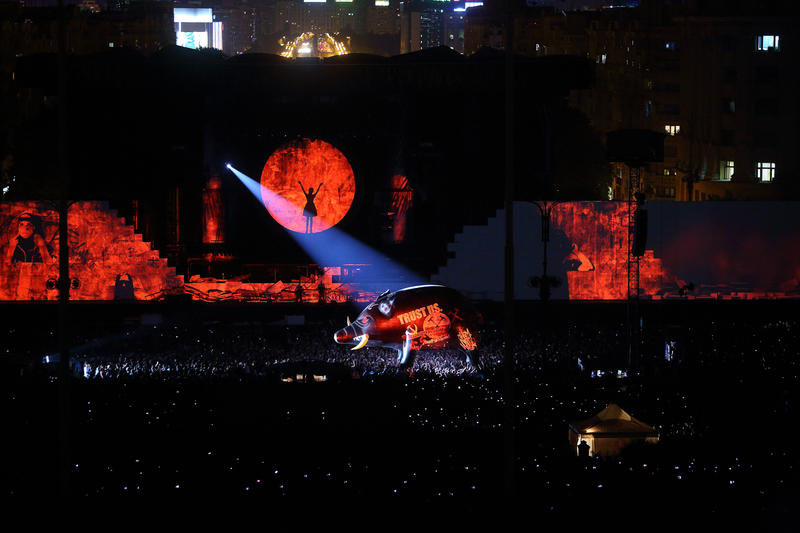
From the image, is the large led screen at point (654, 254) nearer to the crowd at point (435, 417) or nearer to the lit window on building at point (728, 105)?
the crowd at point (435, 417)

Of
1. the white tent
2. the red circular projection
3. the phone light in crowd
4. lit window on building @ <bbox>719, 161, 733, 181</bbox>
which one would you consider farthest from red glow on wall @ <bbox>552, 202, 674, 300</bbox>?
lit window on building @ <bbox>719, 161, 733, 181</bbox>

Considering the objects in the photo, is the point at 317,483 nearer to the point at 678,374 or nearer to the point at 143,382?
the point at 143,382

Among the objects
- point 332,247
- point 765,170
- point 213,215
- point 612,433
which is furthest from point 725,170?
point 612,433

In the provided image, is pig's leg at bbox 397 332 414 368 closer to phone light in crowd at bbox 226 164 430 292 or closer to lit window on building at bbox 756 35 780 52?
phone light in crowd at bbox 226 164 430 292

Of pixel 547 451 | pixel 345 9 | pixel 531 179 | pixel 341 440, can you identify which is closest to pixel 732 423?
pixel 547 451

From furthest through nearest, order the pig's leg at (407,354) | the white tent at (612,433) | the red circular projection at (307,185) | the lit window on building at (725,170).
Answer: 1. the lit window on building at (725,170)
2. the red circular projection at (307,185)
3. the pig's leg at (407,354)
4. the white tent at (612,433)

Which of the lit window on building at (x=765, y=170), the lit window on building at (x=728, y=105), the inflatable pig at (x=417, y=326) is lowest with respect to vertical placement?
the inflatable pig at (x=417, y=326)

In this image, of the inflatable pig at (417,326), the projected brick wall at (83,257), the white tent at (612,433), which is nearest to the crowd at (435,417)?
the white tent at (612,433)

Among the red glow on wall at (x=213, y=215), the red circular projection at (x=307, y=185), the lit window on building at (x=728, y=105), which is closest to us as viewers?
the red glow on wall at (x=213, y=215)
